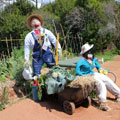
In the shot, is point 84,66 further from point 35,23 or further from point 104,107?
point 35,23

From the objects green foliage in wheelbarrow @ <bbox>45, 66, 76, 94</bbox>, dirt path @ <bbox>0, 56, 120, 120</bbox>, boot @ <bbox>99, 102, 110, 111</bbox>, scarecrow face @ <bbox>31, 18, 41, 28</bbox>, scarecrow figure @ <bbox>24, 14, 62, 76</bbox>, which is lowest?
dirt path @ <bbox>0, 56, 120, 120</bbox>

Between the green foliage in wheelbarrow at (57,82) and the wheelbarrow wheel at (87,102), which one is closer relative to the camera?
the green foliage in wheelbarrow at (57,82)

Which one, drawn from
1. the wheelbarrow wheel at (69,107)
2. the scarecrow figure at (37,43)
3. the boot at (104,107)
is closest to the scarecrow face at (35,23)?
the scarecrow figure at (37,43)

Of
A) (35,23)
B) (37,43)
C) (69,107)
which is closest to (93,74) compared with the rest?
(69,107)

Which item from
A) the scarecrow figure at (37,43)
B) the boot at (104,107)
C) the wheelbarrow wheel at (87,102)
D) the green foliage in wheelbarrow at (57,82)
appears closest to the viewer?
the green foliage in wheelbarrow at (57,82)

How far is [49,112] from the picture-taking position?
2.96 m

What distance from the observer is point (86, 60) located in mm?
3158

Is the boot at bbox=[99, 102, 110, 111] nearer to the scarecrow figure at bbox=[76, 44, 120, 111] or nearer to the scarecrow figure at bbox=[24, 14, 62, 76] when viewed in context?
the scarecrow figure at bbox=[76, 44, 120, 111]

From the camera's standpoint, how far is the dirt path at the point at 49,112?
2766mm

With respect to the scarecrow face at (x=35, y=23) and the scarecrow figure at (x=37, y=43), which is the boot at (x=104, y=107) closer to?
the scarecrow figure at (x=37, y=43)

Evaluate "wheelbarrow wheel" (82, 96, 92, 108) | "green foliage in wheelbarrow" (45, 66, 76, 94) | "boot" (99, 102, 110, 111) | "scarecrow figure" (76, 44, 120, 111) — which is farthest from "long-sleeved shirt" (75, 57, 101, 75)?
"boot" (99, 102, 110, 111)

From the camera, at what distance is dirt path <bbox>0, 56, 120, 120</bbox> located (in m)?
2.77

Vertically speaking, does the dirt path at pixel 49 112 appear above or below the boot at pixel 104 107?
below

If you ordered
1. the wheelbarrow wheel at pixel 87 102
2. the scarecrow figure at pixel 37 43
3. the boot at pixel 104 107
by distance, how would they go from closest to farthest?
the boot at pixel 104 107 < the wheelbarrow wheel at pixel 87 102 < the scarecrow figure at pixel 37 43
